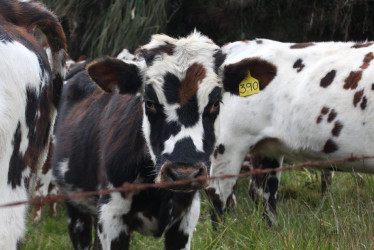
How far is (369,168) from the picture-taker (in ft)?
17.9

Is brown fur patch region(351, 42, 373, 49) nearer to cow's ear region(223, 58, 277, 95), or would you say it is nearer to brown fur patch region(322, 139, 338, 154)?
brown fur patch region(322, 139, 338, 154)

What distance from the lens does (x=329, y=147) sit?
573 centimetres

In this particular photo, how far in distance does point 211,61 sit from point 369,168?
2415mm

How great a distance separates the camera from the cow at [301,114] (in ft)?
18.3

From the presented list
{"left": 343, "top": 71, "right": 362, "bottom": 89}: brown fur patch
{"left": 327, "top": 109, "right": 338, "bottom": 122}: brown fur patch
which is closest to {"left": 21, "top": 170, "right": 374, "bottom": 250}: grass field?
{"left": 327, "top": 109, "right": 338, "bottom": 122}: brown fur patch

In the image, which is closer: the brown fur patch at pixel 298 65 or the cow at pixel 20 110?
the cow at pixel 20 110

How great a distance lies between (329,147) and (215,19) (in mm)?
4752

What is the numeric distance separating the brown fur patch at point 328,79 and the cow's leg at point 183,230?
2459 mm

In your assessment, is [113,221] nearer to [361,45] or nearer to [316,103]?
[316,103]

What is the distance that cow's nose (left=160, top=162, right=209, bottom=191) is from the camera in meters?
3.00

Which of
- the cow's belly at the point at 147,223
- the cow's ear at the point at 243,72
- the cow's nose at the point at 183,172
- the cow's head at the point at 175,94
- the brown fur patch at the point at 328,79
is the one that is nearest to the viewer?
the cow's nose at the point at 183,172

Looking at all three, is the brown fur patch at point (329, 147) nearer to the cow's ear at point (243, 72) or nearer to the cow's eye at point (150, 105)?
the cow's ear at point (243, 72)

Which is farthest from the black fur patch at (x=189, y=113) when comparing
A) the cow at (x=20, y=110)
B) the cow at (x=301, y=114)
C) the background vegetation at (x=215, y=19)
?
the background vegetation at (x=215, y=19)

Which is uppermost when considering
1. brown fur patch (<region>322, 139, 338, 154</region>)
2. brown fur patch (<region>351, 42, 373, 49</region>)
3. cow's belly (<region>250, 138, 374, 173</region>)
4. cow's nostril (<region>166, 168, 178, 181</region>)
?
brown fur patch (<region>351, 42, 373, 49</region>)
